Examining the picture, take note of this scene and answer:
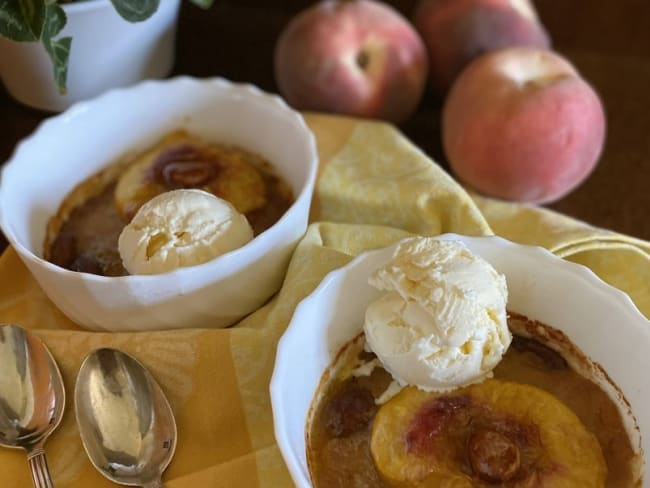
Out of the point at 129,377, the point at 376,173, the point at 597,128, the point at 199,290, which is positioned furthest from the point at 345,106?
the point at 129,377

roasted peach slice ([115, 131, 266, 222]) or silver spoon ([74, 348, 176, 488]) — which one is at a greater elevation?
roasted peach slice ([115, 131, 266, 222])

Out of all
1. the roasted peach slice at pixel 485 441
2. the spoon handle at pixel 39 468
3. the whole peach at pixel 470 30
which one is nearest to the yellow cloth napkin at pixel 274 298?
the spoon handle at pixel 39 468

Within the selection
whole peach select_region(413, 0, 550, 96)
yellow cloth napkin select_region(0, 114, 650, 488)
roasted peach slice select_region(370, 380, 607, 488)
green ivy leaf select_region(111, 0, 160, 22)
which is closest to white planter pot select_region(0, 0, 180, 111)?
Result: green ivy leaf select_region(111, 0, 160, 22)

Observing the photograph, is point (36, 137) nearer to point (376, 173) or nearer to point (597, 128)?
point (376, 173)

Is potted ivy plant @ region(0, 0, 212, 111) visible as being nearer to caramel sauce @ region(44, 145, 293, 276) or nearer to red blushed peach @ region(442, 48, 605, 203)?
caramel sauce @ region(44, 145, 293, 276)

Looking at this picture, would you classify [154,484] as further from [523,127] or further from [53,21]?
[523,127]

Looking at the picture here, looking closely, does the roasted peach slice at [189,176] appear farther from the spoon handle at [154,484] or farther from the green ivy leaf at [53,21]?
the spoon handle at [154,484]
